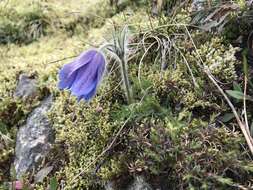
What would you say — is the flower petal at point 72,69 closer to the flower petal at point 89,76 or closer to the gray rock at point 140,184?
the flower petal at point 89,76

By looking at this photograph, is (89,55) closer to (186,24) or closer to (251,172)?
(186,24)

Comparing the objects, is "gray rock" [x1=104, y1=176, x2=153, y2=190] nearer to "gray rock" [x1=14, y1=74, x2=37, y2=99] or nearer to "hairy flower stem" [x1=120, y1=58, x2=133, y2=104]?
"hairy flower stem" [x1=120, y1=58, x2=133, y2=104]

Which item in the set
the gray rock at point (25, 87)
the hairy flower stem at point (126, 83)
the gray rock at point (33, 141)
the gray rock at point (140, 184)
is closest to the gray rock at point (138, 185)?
the gray rock at point (140, 184)

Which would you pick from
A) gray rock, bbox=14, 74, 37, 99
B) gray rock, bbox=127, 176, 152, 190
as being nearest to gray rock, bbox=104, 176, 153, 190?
gray rock, bbox=127, 176, 152, 190

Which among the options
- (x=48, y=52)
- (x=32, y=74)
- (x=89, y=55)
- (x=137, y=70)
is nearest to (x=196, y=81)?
(x=137, y=70)

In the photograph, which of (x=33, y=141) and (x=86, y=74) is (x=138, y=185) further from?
(x=33, y=141)

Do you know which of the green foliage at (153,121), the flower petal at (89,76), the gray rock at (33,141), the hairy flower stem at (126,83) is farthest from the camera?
the gray rock at (33,141)
